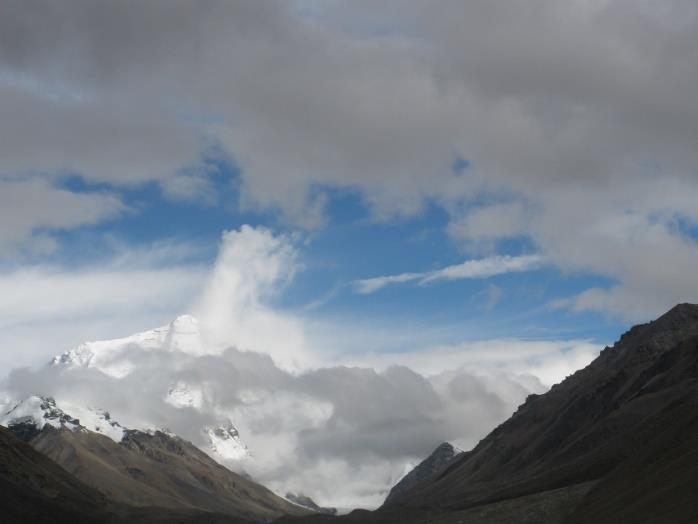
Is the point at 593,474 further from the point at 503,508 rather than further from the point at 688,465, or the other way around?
the point at 688,465

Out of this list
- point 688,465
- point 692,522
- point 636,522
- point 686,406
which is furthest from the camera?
point 686,406

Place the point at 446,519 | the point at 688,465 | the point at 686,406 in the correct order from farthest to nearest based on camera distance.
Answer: the point at 446,519
the point at 686,406
the point at 688,465

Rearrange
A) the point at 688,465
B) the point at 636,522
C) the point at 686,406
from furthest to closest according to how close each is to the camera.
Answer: the point at 686,406 → the point at 688,465 → the point at 636,522

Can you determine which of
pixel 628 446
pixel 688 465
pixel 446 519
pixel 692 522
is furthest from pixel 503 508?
pixel 692 522

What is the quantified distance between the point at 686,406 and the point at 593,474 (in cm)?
3609

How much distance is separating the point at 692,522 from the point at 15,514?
160370 mm

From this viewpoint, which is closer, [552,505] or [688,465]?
[688,465]

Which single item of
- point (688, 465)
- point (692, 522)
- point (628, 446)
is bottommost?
point (692, 522)

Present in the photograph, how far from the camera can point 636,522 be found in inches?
4454

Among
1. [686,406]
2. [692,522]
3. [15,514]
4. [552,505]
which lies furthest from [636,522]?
A: [15,514]

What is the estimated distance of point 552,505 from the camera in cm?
15538

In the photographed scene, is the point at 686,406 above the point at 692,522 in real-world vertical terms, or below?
above

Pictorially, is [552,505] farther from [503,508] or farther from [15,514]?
[15,514]

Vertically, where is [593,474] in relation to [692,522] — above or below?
above
